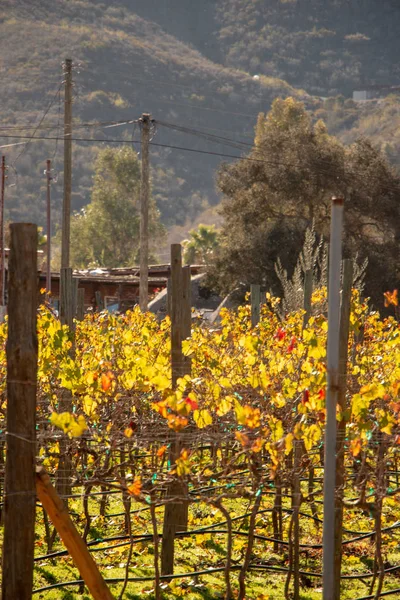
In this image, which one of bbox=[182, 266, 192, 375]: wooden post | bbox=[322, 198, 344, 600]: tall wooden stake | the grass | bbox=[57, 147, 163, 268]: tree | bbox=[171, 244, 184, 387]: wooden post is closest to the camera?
bbox=[322, 198, 344, 600]: tall wooden stake

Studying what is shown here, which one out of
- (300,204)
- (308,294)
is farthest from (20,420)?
(300,204)

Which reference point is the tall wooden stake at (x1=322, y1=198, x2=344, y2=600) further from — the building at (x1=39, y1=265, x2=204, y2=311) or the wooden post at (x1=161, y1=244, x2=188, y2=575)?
the building at (x1=39, y1=265, x2=204, y2=311)

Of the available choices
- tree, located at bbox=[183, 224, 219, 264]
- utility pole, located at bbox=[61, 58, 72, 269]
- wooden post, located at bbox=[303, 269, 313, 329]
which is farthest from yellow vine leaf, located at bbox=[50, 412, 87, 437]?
tree, located at bbox=[183, 224, 219, 264]

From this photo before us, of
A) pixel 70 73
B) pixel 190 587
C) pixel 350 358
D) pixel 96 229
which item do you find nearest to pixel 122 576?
pixel 190 587

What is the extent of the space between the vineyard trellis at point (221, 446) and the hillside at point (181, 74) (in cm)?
5370

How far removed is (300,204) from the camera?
26.6 metres

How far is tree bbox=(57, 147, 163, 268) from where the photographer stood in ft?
186

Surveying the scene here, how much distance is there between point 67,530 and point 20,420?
1.67ft

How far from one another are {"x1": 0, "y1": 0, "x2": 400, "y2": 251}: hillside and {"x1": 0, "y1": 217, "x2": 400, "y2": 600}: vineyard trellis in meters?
53.7

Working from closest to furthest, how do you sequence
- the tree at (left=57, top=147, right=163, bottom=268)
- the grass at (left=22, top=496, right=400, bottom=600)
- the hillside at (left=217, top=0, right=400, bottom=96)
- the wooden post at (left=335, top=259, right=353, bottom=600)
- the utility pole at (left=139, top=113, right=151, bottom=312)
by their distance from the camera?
1. the wooden post at (left=335, top=259, right=353, bottom=600)
2. the grass at (left=22, top=496, right=400, bottom=600)
3. the utility pole at (left=139, top=113, right=151, bottom=312)
4. the tree at (left=57, top=147, right=163, bottom=268)
5. the hillside at (left=217, top=0, right=400, bottom=96)

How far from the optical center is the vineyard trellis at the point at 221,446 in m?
4.40

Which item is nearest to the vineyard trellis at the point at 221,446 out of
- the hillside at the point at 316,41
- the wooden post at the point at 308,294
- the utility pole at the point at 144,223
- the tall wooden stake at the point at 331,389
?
the tall wooden stake at the point at 331,389

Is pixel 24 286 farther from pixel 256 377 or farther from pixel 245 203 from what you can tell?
pixel 245 203

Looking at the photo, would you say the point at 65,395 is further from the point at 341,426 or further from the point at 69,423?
the point at 69,423
